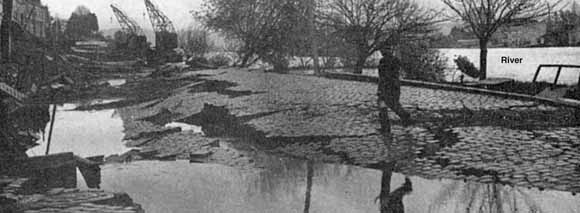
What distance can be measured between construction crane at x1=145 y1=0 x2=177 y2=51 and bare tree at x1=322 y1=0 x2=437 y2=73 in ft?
67.5

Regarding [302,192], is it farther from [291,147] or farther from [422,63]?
[422,63]

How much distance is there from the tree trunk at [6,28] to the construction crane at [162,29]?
3391cm

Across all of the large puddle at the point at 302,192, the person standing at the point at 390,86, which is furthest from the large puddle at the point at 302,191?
the person standing at the point at 390,86

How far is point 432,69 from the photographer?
105 feet

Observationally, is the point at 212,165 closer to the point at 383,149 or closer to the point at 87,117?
the point at 383,149

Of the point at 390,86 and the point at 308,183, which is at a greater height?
the point at 390,86

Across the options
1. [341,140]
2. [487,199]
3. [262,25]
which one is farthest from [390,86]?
[262,25]

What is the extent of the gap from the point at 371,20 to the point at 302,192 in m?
30.4

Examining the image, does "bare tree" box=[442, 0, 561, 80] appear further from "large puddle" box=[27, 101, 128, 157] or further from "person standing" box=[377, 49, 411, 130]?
"large puddle" box=[27, 101, 128, 157]

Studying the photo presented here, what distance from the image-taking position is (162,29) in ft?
189

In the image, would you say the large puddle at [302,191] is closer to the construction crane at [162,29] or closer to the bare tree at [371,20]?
the bare tree at [371,20]

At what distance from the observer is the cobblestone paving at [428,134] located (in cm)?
804

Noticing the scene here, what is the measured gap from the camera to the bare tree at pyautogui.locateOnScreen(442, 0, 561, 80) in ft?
104

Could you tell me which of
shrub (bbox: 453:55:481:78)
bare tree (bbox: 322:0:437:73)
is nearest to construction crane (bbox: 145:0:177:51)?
bare tree (bbox: 322:0:437:73)
